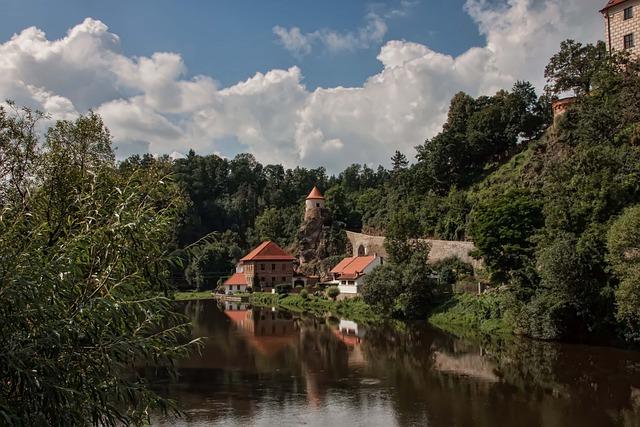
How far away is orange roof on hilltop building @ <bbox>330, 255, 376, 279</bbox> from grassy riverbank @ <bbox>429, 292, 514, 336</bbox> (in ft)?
40.1

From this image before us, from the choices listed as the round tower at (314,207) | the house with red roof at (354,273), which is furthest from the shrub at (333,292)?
the round tower at (314,207)

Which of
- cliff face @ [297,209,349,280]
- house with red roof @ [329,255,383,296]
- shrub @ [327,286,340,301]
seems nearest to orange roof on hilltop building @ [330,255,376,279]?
house with red roof @ [329,255,383,296]

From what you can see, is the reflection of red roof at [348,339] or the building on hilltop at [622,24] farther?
the building on hilltop at [622,24]

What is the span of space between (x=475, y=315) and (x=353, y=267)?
59.0 feet

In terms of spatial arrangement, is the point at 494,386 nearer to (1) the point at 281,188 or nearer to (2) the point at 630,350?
(2) the point at 630,350

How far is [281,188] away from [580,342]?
72.2m

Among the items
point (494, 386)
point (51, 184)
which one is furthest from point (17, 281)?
point (494, 386)

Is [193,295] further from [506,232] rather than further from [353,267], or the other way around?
[506,232]

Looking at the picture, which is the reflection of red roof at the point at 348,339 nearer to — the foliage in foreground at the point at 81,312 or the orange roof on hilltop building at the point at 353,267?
the orange roof on hilltop building at the point at 353,267

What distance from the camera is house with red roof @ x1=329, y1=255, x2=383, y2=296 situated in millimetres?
48219

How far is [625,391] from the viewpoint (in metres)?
18.5

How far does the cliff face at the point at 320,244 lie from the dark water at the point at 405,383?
105 feet

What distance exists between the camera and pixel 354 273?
161 feet

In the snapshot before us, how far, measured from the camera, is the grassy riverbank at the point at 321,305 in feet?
138
